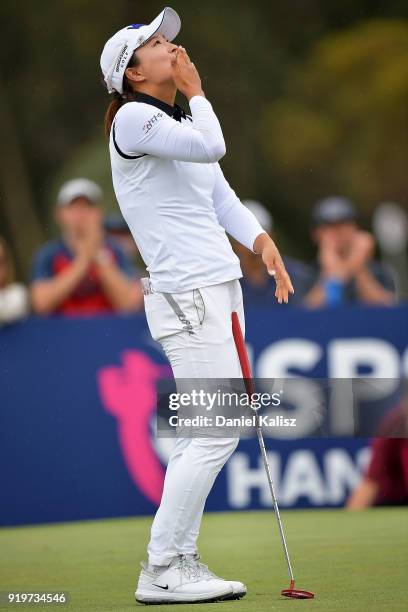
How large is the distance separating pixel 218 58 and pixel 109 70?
16.5 meters

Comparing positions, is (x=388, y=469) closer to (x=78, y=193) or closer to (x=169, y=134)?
(x=78, y=193)

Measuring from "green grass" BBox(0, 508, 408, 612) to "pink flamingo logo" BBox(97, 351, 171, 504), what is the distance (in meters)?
0.32

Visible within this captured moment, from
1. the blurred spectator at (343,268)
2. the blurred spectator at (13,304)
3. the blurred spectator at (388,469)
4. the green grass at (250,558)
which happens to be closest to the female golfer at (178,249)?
the green grass at (250,558)

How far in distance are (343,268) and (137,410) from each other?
7.77 feet

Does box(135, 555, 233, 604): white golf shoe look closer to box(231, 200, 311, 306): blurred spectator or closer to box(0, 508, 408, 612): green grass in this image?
box(0, 508, 408, 612): green grass

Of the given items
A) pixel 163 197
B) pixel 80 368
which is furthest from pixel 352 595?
pixel 80 368

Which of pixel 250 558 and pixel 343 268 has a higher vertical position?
pixel 343 268

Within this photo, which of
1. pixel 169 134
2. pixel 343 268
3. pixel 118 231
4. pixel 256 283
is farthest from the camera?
pixel 118 231

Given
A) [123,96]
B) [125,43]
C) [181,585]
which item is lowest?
[181,585]

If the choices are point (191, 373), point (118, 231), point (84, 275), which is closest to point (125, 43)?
point (191, 373)

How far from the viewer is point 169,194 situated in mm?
5367

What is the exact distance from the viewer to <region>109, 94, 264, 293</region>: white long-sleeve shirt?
17.1 ft

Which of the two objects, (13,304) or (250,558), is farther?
(13,304)

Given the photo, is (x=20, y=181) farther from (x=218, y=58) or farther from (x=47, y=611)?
(x=47, y=611)
